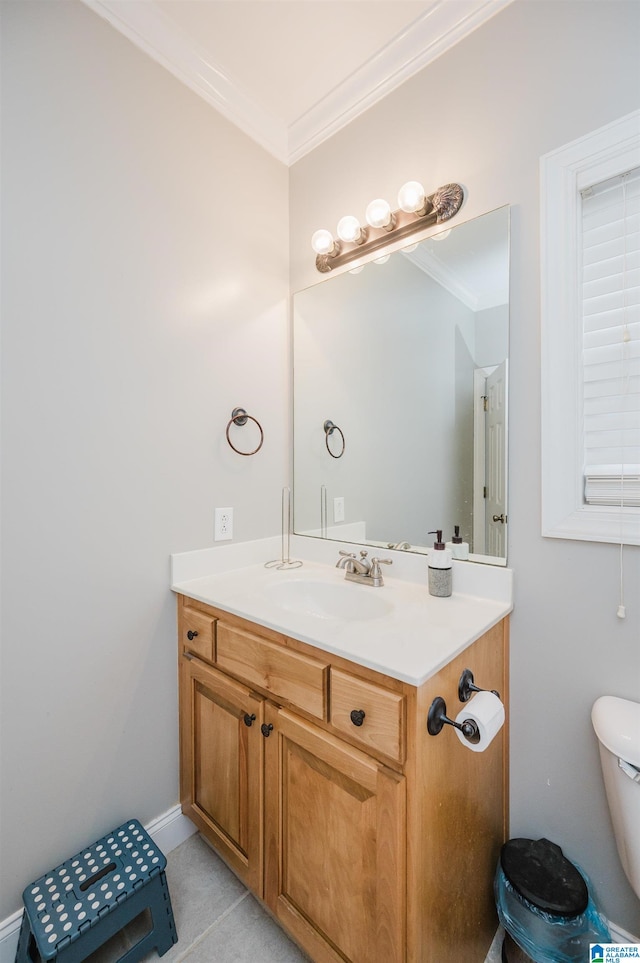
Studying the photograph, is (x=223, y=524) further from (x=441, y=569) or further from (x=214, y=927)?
(x=214, y=927)

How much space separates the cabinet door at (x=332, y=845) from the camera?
0.81 metres

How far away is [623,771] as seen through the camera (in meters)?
0.86

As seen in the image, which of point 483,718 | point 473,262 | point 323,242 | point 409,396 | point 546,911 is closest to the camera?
point 483,718

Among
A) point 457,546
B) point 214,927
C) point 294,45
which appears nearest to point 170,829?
Answer: point 214,927

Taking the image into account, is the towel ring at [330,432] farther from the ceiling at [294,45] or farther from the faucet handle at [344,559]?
the ceiling at [294,45]

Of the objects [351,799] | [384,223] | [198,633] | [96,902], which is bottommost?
[96,902]

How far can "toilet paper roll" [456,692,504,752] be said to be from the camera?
0.78 metres

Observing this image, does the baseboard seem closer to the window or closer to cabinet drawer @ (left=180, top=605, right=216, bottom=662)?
cabinet drawer @ (left=180, top=605, right=216, bottom=662)

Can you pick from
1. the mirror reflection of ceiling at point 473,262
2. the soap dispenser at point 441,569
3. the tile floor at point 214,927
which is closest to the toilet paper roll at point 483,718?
the soap dispenser at point 441,569

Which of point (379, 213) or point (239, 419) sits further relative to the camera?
point (239, 419)

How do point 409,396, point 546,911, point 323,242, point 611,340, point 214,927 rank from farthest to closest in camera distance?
point 323,242, point 409,396, point 214,927, point 611,340, point 546,911

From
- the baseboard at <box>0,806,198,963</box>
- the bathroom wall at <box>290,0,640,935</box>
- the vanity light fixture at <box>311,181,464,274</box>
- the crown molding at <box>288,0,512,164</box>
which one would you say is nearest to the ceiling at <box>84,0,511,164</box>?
the crown molding at <box>288,0,512,164</box>

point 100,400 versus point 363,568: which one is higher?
point 100,400

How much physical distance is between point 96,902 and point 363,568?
3.54ft
